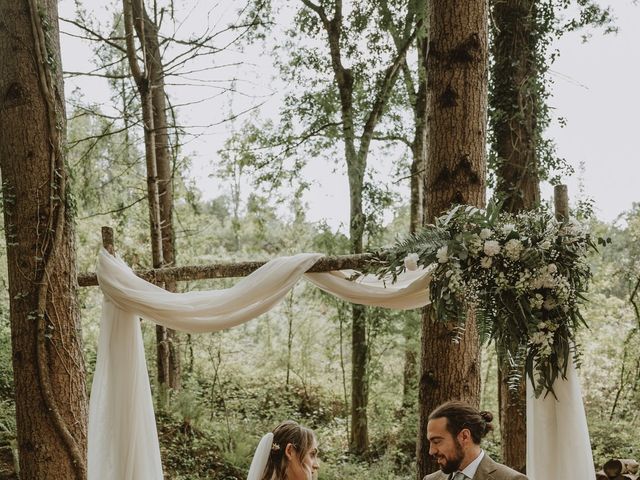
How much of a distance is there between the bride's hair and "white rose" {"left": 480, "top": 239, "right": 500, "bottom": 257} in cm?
142

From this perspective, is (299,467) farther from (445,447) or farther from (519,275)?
(519,275)

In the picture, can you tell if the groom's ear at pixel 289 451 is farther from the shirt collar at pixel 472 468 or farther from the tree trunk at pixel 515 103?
the tree trunk at pixel 515 103

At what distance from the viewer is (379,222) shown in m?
9.84

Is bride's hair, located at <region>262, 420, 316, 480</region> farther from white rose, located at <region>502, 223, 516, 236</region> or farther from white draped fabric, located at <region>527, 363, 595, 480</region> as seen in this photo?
white rose, located at <region>502, 223, 516, 236</region>

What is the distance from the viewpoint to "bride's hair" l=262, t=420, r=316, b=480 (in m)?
3.29

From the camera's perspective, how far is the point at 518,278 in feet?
10.4

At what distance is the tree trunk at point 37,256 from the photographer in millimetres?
3982

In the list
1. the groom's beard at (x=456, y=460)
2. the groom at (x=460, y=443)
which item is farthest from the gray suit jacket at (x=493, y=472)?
the groom's beard at (x=456, y=460)

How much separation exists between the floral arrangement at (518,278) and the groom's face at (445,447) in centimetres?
49

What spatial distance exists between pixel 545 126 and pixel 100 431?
236 inches

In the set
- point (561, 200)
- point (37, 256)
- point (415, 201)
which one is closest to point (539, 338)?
point (561, 200)

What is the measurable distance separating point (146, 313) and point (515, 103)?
5168 mm

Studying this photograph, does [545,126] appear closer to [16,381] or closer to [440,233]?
[440,233]

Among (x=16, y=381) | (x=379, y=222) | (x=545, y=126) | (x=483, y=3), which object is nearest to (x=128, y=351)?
(x=16, y=381)
